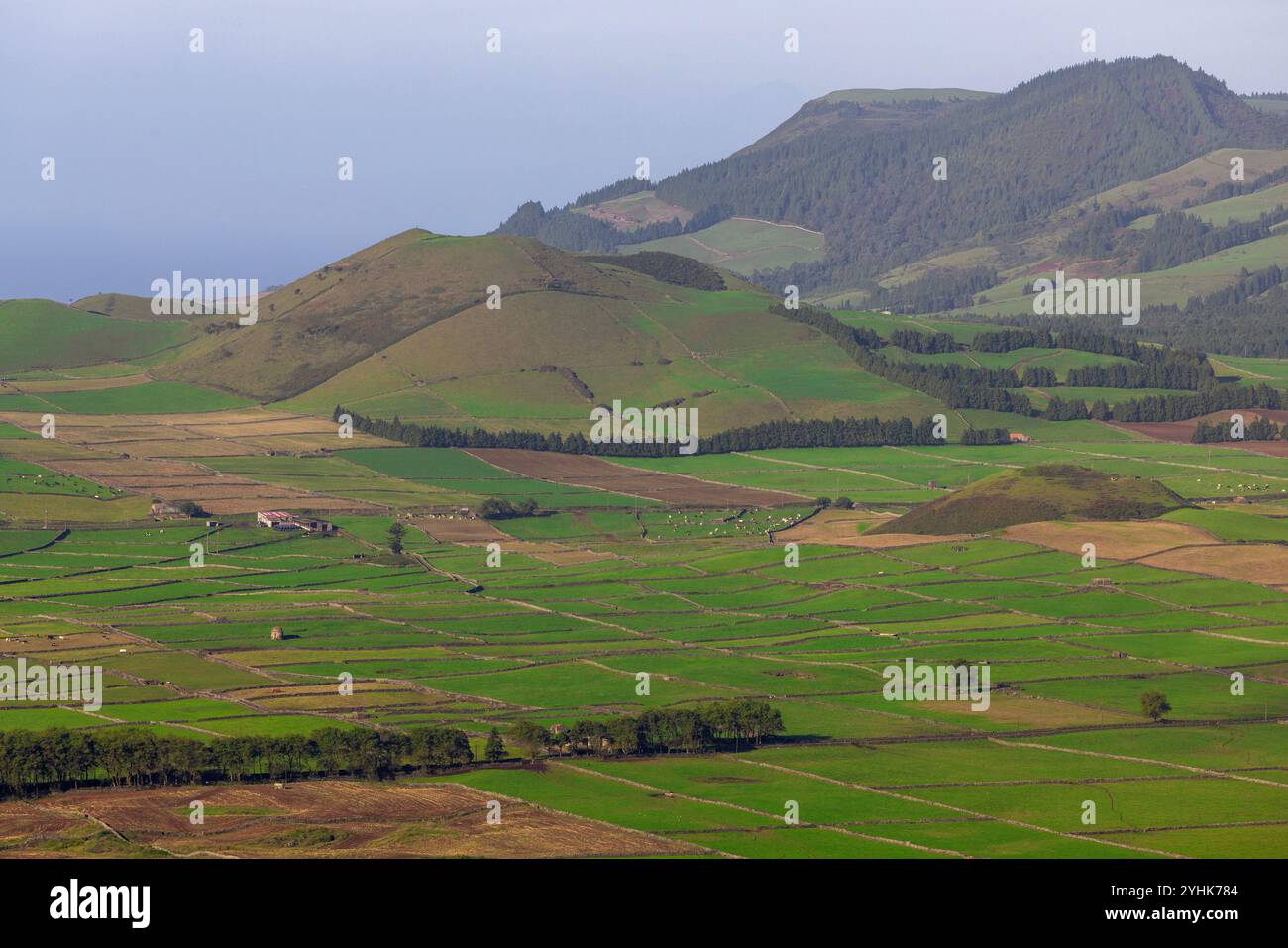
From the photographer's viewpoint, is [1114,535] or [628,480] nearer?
[1114,535]

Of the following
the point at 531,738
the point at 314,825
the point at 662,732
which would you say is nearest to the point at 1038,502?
the point at 662,732

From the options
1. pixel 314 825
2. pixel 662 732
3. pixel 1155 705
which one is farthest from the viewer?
pixel 1155 705

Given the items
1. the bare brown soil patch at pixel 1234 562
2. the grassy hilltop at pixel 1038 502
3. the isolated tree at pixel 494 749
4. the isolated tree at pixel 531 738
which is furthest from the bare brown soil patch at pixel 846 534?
the isolated tree at pixel 494 749

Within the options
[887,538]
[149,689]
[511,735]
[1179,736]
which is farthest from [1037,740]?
[887,538]

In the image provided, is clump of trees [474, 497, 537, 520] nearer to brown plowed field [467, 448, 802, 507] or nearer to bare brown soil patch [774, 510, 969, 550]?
brown plowed field [467, 448, 802, 507]

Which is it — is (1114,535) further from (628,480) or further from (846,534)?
(628,480)
